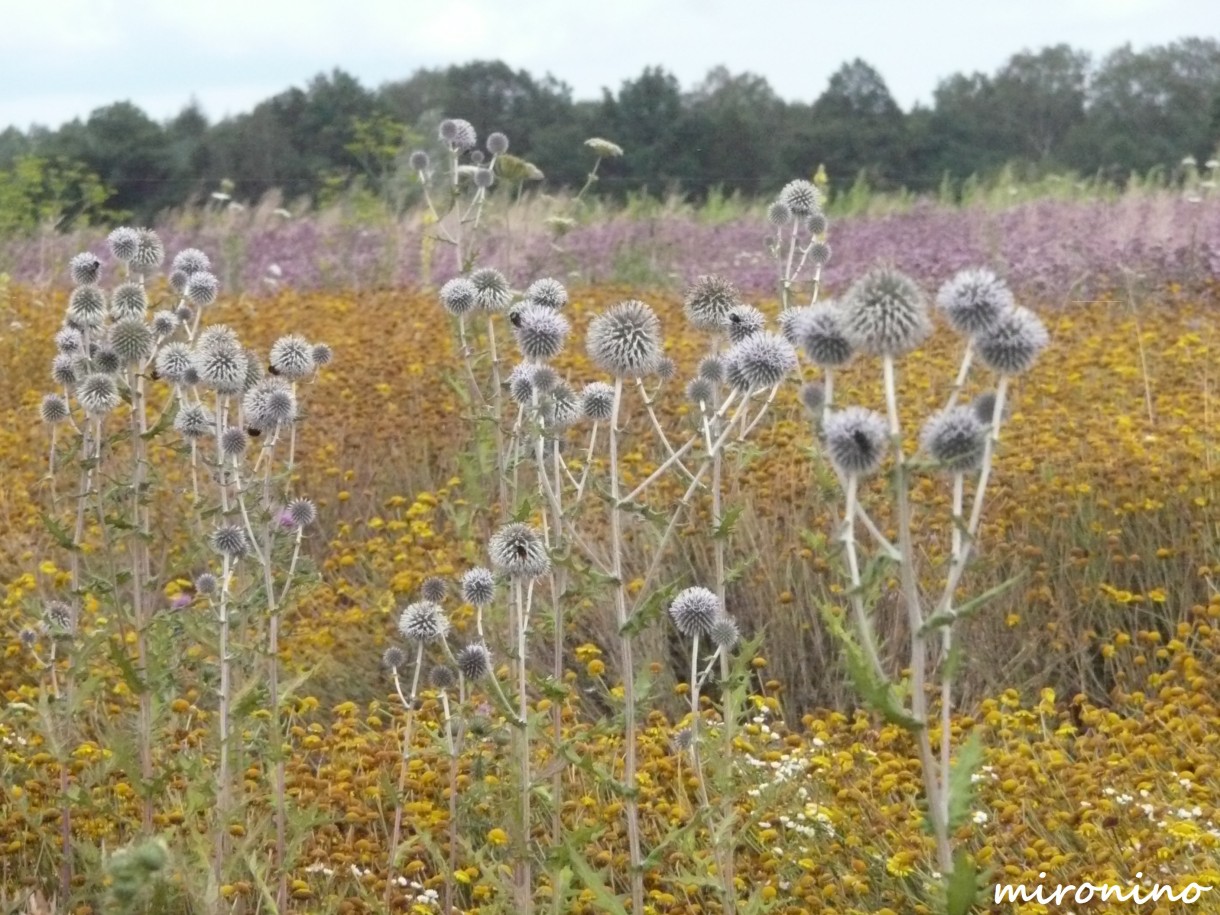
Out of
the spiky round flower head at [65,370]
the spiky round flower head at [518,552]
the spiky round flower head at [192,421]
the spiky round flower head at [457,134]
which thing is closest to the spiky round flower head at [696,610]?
the spiky round flower head at [518,552]

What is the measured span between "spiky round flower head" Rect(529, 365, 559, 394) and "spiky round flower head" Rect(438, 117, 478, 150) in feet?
7.36

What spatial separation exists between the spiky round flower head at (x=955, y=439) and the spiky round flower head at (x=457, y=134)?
10.7 feet

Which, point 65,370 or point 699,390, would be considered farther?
point 65,370

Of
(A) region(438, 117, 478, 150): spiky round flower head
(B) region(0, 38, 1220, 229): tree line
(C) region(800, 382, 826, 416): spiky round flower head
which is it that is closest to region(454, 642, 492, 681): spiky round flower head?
(C) region(800, 382, 826, 416): spiky round flower head

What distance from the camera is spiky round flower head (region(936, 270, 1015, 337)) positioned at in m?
2.01

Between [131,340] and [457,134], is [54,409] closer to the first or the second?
[131,340]

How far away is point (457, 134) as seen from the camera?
5172mm

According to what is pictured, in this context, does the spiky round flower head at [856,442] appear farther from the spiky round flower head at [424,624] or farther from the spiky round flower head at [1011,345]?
the spiky round flower head at [424,624]

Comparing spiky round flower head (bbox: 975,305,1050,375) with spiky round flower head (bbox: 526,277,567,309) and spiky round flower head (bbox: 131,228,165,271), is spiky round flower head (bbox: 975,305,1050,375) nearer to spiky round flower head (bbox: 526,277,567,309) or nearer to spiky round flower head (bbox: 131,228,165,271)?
spiky round flower head (bbox: 526,277,567,309)

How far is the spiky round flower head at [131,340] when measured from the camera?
11.2 ft

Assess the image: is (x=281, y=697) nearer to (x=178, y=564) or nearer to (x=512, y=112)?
(x=178, y=564)

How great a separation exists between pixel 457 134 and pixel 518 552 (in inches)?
104

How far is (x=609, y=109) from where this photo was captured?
23781 mm

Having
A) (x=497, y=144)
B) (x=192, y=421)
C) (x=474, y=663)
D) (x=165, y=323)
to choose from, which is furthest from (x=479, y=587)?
(x=497, y=144)
